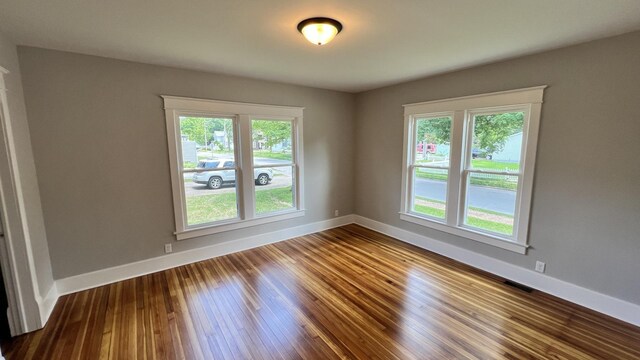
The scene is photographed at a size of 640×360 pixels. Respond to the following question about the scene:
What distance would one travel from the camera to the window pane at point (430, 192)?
12.5 feet

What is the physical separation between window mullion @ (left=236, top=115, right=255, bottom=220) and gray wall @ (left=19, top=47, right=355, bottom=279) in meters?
0.40

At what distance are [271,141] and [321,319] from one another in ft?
8.87

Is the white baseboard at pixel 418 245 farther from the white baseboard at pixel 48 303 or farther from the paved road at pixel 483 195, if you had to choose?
the paved road at pixel 483 195

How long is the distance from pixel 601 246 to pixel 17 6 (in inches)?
202

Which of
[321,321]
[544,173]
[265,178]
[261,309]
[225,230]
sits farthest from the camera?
[265,178]

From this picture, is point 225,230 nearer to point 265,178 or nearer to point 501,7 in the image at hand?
point 265,178

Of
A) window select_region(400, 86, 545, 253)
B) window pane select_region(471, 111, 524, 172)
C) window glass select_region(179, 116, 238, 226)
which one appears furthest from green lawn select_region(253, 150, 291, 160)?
window pane select_region(471, 111, 524, 172)

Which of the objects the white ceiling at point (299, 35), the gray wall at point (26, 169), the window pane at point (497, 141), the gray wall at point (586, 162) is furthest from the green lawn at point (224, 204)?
the gray wall at point (586, 162)

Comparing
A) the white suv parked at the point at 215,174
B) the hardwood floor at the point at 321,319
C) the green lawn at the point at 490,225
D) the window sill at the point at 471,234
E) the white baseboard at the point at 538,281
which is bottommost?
the hardwood floor at the point at 321,319

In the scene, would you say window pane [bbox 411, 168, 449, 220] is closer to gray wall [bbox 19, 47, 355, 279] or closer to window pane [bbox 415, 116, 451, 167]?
window pane [bbox 415, 116, 451, 167]

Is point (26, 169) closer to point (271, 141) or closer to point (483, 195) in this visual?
point (271, 141)

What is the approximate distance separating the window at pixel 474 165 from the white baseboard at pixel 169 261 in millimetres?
2001

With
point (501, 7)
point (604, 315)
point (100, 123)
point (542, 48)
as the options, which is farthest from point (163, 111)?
point (604, 315)

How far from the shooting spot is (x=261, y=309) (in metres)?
2.53
